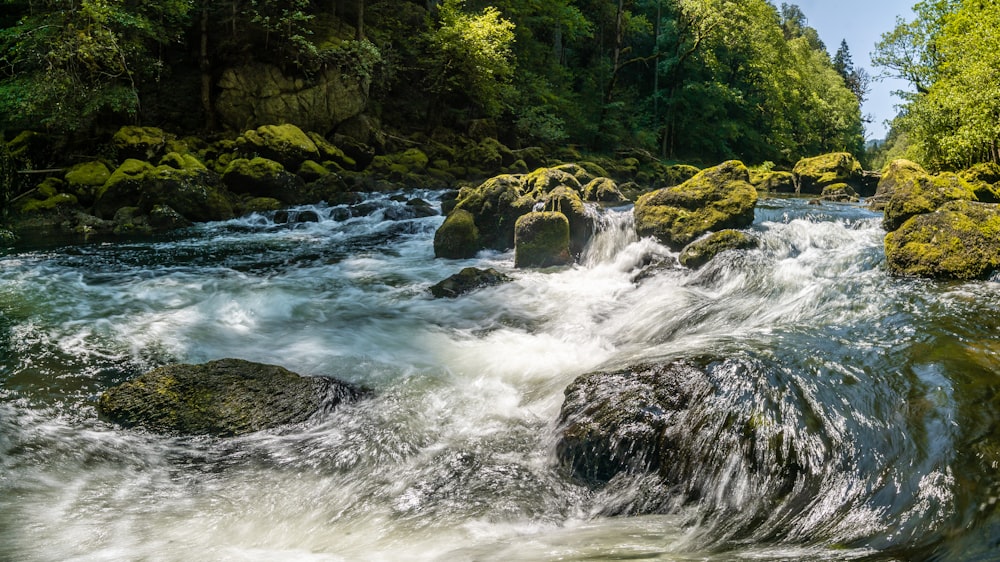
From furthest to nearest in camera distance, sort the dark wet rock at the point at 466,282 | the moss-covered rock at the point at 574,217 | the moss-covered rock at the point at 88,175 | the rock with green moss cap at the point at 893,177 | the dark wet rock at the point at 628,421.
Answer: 1. the moss-covered rock at the point at 88,175
2. the rock with green moss cap at the point at 893,177
3. the moss-covered rock at the point at 574,217
4. the dark wet rock at the point at 466,282
5. the dark wet rock at the point at 628,421

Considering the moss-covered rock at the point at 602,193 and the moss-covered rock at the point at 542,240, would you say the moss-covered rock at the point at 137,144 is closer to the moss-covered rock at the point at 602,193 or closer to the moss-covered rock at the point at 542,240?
the moss-covered rock at the point at 542,240

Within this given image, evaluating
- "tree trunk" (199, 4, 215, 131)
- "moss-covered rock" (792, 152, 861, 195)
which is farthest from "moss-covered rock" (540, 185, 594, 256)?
"moss-covered rock" (792, 152, 861, 195)

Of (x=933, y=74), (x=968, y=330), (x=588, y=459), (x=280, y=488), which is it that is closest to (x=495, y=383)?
(x=588, y=459)

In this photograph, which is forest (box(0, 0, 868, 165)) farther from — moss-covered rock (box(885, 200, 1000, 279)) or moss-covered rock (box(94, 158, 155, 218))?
moss-covered rock (box(885, 200, 1000, 279))

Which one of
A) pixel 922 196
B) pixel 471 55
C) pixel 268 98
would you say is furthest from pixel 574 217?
pixel 471 55

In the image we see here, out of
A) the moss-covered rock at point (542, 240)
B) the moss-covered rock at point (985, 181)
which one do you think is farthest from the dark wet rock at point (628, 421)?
the moss-covered rock at point (985, 181)

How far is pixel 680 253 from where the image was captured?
909 cm

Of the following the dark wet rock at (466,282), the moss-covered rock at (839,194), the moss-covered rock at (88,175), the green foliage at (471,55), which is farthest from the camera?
the green foliage at (471,55)

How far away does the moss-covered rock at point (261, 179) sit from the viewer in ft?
50.9

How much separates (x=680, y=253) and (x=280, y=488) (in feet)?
24.2

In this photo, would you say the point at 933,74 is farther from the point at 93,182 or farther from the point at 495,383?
the point at 93,182

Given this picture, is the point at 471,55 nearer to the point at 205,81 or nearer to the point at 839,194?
the point at 205,81

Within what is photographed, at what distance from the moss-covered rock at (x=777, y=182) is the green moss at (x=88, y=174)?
22.0 metres

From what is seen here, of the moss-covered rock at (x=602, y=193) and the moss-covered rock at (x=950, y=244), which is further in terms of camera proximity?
the moss-covered rock at (x=602, y=193)
